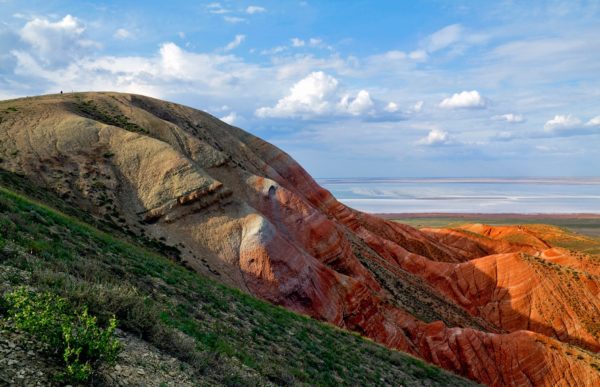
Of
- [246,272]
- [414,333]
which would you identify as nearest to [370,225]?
[414,333]

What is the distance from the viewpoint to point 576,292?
48.1m

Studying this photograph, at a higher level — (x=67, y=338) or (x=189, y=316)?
(x=67, y=338)

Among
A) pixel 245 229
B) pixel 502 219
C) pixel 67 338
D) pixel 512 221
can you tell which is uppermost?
pixel 245 229

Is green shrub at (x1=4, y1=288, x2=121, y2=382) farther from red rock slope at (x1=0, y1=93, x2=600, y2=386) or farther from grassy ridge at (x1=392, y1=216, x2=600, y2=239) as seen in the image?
grassy ridge at (x1=392, y1=216, x2=600, y2=239)

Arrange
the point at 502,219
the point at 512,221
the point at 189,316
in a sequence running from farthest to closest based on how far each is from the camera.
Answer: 1. the point at 502,219
2. the point at 512,221
3. the point at 189,316

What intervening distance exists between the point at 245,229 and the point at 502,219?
15936 centimetres

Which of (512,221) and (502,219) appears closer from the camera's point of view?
(512,221)

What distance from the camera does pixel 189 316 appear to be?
13.8 metres

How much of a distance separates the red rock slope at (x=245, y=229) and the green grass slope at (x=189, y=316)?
8.71 m

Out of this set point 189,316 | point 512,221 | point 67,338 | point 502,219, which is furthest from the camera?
point 502,219

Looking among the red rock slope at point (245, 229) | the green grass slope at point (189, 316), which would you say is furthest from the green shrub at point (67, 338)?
the red rock slope at point (245, 229)

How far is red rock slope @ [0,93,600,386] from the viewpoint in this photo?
29.9 m

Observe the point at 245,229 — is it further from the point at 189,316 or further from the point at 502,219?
the point at 502,219

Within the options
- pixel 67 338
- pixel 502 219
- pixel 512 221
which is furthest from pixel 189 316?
pixel 502 219
